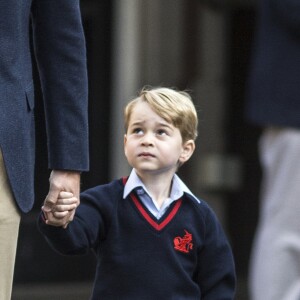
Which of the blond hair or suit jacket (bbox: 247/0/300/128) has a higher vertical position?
the blond hair

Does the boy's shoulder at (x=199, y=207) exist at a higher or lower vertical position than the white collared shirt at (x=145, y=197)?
lower

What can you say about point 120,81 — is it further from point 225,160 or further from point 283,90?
point 283,90

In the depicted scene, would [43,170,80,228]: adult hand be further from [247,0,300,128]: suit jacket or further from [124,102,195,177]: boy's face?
[247,0,300,128]: suit jacket

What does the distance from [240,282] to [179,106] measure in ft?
20.2

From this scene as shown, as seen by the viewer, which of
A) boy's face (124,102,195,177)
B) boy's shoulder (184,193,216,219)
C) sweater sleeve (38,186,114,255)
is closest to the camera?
sweater sleeve (38,186,114,255)

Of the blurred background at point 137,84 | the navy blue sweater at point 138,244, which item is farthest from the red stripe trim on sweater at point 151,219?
the blurred background at point 137,84

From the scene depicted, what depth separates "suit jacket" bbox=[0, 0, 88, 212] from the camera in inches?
161

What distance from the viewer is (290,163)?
5.52m

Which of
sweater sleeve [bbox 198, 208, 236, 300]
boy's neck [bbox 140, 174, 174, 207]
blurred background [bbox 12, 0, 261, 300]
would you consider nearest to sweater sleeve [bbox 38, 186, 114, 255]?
boy's neck [bbox 140, 174, 174, 207]

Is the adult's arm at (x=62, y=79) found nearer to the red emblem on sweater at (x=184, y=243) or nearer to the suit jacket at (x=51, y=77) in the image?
the suit jacket at (x=51, y=77)

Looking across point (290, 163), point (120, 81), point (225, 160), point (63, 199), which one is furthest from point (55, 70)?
point (225, 160)

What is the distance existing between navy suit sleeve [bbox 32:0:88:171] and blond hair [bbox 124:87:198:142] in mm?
232

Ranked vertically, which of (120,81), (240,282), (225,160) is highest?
(120,81)

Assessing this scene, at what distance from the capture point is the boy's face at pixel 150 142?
4340 mm
